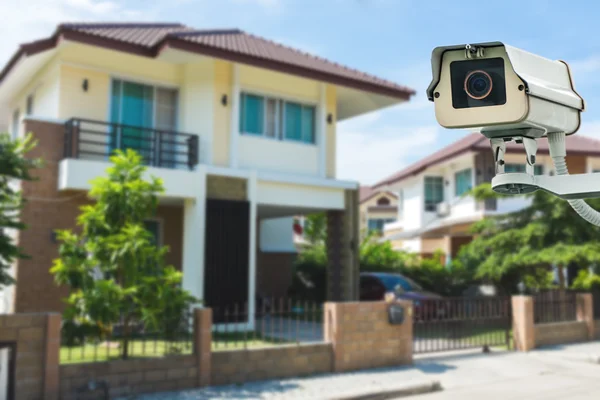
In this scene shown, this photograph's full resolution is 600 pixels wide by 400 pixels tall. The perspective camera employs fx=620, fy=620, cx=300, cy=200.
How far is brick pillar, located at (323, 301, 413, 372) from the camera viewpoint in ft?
33.3

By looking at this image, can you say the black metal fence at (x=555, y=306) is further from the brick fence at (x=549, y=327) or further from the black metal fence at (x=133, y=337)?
the black metal fence at (x=133, y=337)

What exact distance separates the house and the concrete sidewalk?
4.33 meters

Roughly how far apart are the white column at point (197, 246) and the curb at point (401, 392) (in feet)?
17.0

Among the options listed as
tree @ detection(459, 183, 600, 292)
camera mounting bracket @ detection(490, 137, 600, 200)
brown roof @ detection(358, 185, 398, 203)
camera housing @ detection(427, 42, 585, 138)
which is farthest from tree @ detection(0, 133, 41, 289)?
brown roof @ detection(358, 185, 398, 203)

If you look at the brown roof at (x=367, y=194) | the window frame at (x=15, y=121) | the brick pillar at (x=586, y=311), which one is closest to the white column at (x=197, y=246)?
the window frame at (x=15, y=121)

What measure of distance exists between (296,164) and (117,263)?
698cm

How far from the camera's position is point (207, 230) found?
1322 centimetres

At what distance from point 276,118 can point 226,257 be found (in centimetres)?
→ 379

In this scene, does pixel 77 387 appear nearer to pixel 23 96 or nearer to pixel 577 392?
pixel 577 392

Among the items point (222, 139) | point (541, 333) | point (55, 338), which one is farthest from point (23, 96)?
point (541, 333)

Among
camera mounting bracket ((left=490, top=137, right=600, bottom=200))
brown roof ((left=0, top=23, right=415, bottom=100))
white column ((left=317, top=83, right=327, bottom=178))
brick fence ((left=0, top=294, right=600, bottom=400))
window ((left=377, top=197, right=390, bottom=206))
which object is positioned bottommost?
brick fence ((left=0, top=294, right=600, bottom=400))

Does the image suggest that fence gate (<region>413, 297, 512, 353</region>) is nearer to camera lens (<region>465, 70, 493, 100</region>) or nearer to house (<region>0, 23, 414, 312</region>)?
house (<region>0, 23, 414, 312</region>)

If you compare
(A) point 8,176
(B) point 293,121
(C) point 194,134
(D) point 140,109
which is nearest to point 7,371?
(A) point 8,176

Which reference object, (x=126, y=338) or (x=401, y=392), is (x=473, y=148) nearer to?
(x=401, y=392)
